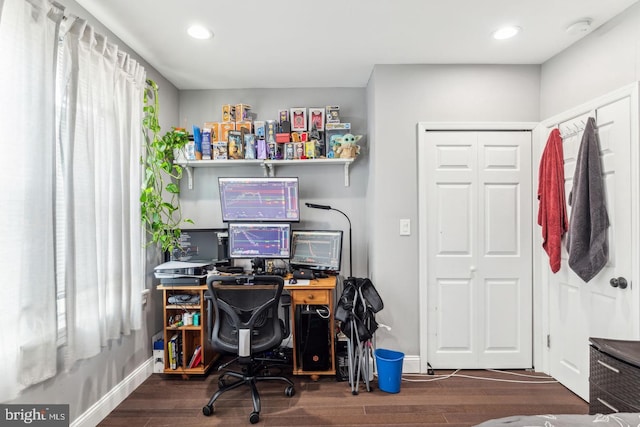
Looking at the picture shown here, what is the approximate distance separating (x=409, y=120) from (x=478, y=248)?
1214 millimetres

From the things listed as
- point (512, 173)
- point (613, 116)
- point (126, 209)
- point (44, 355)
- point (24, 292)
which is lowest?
point (44, 355)

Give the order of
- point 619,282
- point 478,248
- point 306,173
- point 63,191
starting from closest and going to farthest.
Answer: point 63,191 → point 619,282 → point 478,248 → point 306,173

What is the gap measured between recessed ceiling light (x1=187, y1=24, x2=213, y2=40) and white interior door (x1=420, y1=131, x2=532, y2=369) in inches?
71.8

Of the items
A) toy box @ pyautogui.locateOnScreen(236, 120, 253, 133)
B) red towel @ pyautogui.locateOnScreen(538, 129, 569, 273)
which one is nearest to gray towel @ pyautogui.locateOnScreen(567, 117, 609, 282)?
red towel @ pyautogui.locateOnScreen(538, 129, 569, 273)

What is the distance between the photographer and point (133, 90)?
225 cm

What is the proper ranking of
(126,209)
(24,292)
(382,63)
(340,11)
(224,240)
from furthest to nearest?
(224,240)
(382,63)
(126,209)
(340,11)
(24,292)

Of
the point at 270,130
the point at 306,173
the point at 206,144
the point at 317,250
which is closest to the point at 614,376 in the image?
the point at 317,250

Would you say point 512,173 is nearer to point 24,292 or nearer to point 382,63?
point 382,63

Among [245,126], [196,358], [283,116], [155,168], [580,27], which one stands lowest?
[196,358]

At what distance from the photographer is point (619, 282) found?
1.89 m

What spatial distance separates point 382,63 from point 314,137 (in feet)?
2.77

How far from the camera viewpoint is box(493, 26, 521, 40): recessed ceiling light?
6.89ft

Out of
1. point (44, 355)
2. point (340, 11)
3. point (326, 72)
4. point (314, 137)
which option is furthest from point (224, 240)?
point (340, 11)

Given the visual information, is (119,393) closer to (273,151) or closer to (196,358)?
(196,358)
